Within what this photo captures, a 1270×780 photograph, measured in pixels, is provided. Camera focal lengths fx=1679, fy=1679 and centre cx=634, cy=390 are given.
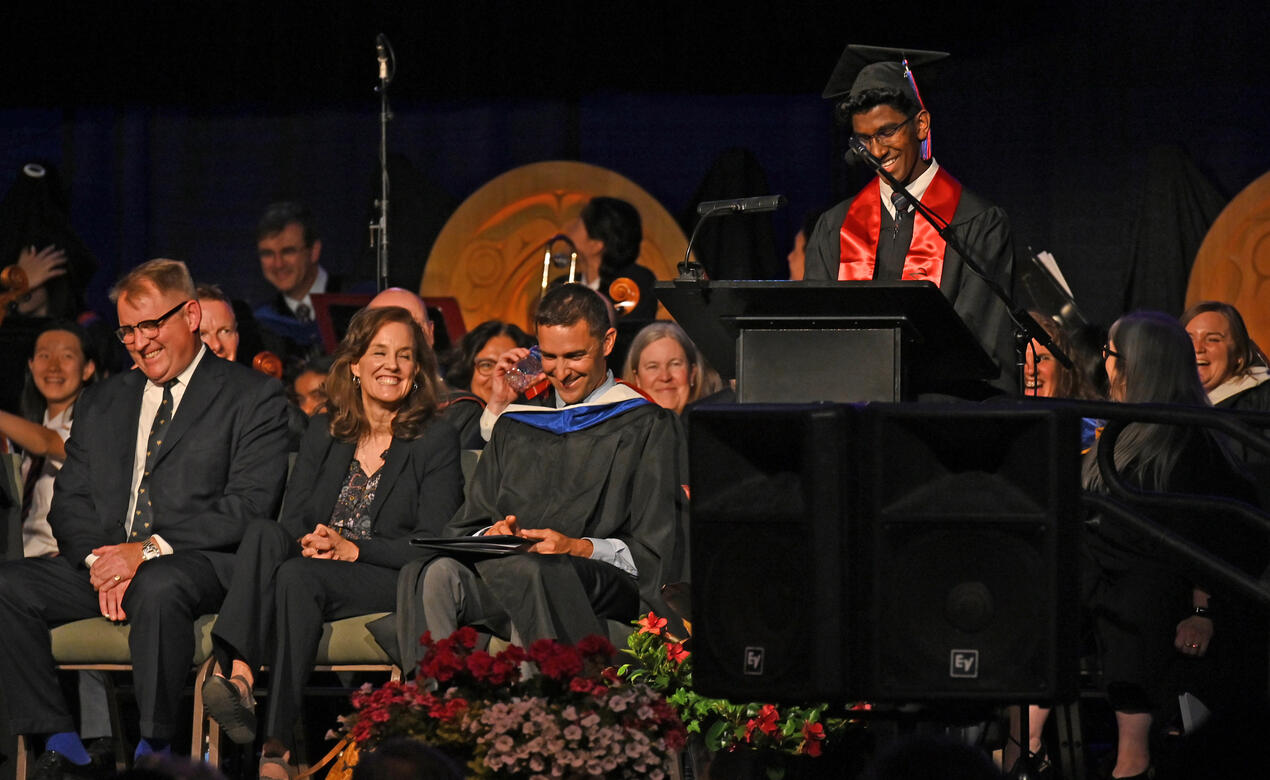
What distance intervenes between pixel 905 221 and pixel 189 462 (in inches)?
98.0

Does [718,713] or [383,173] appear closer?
[718,713]

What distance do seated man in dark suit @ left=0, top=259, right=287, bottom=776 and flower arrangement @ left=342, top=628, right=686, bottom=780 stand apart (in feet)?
4.26

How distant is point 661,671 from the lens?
14.7ft

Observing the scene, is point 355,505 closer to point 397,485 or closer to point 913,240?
Answer: point 397,485

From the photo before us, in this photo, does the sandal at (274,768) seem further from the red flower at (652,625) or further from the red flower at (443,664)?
the red flower at (652,625)

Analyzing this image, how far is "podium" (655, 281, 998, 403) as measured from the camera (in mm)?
3473

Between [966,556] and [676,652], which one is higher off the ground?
[966,556]

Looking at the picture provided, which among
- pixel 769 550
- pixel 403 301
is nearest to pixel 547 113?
pixel 403 301

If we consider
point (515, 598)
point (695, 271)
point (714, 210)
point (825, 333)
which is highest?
point (714, 210)

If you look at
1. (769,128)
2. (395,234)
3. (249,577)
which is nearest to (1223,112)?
(769,128)

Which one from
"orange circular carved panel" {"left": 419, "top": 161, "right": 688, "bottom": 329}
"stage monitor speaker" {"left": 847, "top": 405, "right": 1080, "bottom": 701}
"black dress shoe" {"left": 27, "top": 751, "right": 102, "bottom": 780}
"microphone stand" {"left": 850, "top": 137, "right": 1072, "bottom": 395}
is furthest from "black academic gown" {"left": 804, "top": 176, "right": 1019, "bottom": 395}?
"orange circular carved panel" {"left": 419, "top": 161, "right": 688, "bottom": 329}

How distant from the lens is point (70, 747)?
527cm

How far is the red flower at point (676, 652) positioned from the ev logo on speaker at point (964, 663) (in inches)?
59.9

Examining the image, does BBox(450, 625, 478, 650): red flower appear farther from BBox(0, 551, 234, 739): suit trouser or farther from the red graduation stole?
the red graduation stole
